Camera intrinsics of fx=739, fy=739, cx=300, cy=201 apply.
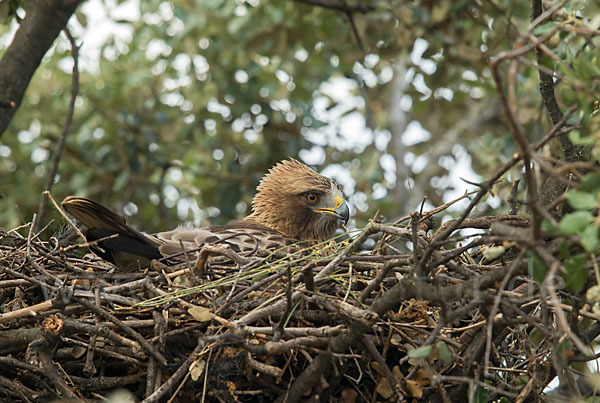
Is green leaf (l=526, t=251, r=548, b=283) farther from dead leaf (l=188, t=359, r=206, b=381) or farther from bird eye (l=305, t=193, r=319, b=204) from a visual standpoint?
bird eye (l=305, t=193, r=319, b=204)

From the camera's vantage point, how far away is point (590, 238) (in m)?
2.11

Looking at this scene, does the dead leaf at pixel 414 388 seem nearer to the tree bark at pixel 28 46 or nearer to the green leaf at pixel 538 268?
the green leaf at pixel 538 268

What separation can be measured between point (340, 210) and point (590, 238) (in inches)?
151

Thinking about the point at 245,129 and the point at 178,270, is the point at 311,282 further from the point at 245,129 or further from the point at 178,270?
the point at 245,129

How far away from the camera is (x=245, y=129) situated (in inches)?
349

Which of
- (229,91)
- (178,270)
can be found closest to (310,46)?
(229,91)

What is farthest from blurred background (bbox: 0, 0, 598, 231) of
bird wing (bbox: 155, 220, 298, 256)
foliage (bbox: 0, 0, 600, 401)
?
bird wing (bbox: 155, 220, 298, 256)

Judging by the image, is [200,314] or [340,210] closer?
[200,314]

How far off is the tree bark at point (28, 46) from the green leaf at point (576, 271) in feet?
12.8

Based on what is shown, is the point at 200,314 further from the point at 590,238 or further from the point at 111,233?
the point at 590,238

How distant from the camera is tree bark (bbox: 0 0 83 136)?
501 centimetres

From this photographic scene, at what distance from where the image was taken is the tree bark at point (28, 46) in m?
5.01

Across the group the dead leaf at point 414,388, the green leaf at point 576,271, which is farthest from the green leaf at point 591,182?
the dead leaf at point 414,388

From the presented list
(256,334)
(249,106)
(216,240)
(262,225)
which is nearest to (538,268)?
(256,334)
